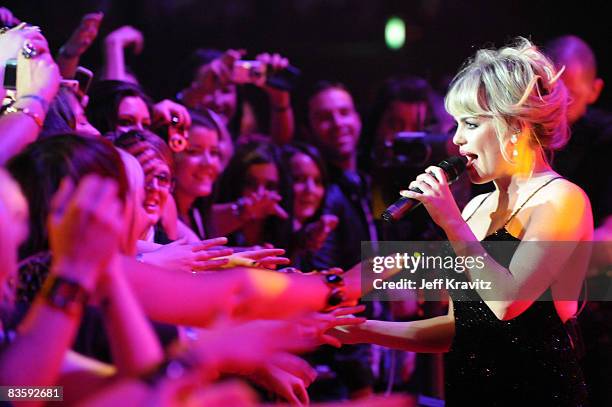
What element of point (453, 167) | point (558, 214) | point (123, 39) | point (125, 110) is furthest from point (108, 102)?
point (558, 214)

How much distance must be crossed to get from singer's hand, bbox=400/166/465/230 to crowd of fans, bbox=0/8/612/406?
24 centimetres

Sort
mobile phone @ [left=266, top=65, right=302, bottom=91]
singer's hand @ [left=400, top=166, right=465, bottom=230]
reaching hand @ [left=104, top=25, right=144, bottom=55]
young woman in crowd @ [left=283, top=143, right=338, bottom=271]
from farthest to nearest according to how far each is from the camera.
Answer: mobile phone @ [left=266, top=65, right=302, bottom=91], reaching hand @ [left=104, top=25, right=144, bottom=55], young woman in crowd @ [left=283, top=143, right=338, bottom=271], singer's hand @ [left=400, top=166, right=465, bottom=230]

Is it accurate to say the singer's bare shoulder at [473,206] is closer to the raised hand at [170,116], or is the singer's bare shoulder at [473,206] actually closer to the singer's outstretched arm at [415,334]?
the singer's outstretched arm at [415,334]

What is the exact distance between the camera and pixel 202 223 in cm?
307

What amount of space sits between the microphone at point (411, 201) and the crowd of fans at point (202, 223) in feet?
0.55

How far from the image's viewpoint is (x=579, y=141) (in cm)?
337

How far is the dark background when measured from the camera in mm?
4648

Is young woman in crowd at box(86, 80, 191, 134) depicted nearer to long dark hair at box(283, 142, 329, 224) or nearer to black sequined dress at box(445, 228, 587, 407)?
long dark hair at box(283, 142, 329, 224)

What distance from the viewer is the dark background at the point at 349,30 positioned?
15.3ft

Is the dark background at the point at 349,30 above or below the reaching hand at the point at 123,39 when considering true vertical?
above

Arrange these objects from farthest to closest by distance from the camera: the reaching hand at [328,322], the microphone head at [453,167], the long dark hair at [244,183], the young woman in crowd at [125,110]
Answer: the long dark hair at [244,183]
the young woman in crowd at [125,110]
the microphone head at [453,167]
the reaching hand at [328,322]

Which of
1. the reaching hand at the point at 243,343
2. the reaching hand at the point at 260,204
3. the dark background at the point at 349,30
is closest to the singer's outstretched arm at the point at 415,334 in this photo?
the reaching hand at the point at 243,343

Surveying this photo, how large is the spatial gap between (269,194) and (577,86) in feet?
4.72

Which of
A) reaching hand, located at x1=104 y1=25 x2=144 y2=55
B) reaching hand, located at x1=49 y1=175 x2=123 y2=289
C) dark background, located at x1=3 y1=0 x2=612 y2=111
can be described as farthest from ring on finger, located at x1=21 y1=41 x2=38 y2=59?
dark background, located at x1=3 y1=0 x2=612 y2=111
